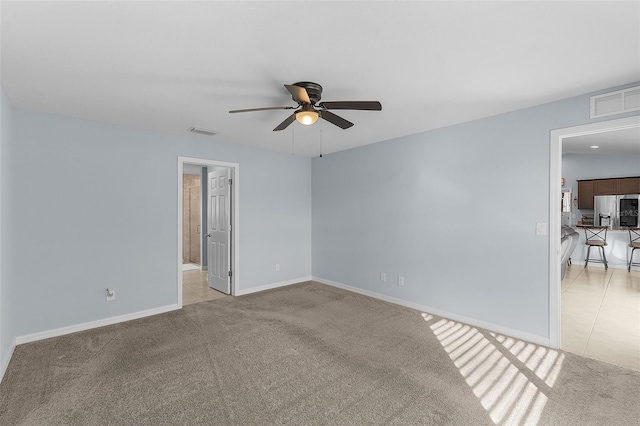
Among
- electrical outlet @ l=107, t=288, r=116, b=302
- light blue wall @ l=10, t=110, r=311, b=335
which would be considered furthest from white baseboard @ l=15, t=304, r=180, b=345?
electrical outlet @ l=107, t=288, r=116, b=302

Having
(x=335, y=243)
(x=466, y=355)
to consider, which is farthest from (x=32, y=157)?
(x=466, y=355)

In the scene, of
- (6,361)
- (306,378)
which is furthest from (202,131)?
(306,378)

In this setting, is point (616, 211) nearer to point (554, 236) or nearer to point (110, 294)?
point (554, 236)

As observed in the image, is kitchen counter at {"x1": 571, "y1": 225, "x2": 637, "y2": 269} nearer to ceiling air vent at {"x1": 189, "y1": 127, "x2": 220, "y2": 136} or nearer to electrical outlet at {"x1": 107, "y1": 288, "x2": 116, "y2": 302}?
ceiling air vent at {"x1": 189, "y1": 127, "x2": 220, "y2": 136}

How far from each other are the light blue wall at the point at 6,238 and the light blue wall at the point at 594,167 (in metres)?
10.4

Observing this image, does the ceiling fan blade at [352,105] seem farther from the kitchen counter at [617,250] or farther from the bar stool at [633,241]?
the kitchen counter at [617,250]

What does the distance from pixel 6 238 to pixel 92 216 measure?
86 centimetres

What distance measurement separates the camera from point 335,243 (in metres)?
5.46

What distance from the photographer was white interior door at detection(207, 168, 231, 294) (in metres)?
5.01

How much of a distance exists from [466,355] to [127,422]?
281 cm

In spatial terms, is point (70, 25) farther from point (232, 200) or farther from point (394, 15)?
point (232, 200)

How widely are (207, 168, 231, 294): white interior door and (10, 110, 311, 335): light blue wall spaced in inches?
25.0

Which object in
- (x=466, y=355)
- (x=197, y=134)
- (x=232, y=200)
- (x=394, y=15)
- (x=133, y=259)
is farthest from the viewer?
(x=232, y=200)

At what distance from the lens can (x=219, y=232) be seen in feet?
17.1
